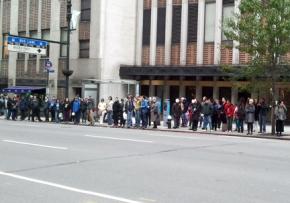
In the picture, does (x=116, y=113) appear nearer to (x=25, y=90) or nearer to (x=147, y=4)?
(x=147, y=4)

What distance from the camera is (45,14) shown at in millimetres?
42062

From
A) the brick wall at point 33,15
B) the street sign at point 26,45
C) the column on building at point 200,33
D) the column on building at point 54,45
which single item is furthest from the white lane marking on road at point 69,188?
the brick wall at point 33,15

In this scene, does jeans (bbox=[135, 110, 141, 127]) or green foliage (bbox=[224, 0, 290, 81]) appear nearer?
green foliage (bbox=[224, 0, 290, 81])

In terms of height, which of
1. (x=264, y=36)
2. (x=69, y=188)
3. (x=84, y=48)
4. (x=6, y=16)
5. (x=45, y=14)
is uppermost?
(x=6, y=16)

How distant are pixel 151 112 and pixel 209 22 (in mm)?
8650

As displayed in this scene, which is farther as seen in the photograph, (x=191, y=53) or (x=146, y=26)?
(x=146, y=26)

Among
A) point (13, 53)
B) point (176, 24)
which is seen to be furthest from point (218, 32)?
point (13, 53)

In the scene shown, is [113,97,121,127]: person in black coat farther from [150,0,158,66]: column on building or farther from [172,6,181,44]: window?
[172,6,181,44]: window

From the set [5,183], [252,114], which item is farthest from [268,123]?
[5,183]

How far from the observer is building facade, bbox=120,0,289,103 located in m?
33.1

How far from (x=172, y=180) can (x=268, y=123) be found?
22704 mm

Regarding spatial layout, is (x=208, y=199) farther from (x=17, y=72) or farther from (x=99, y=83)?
(x=17, y=72)

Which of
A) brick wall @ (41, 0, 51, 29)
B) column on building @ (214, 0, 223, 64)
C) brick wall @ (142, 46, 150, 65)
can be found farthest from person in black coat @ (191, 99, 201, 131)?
brick wall @ (41, 0, 51, 29)

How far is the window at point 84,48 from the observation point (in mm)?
38219
